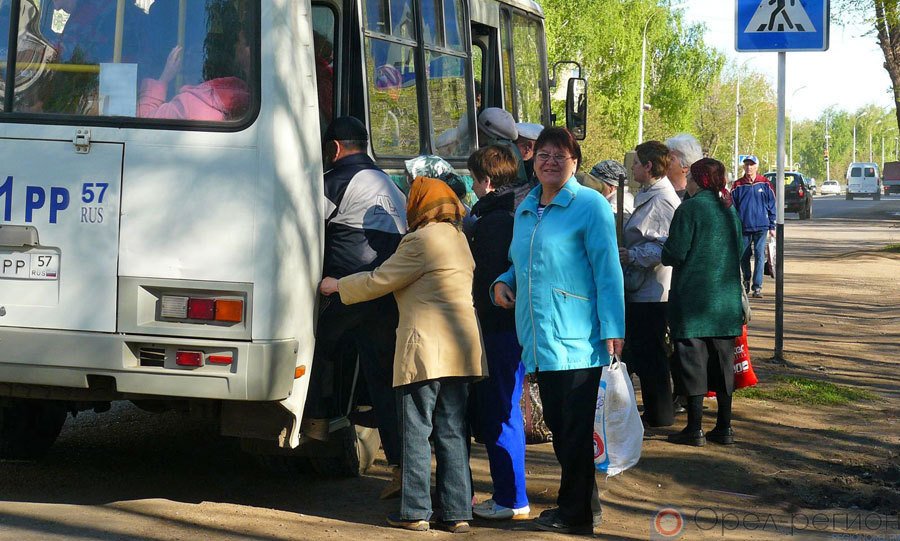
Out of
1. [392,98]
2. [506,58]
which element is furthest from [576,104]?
[392,98]

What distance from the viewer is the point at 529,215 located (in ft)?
19.2

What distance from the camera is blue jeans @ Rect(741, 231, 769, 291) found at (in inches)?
612

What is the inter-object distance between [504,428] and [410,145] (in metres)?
1.80

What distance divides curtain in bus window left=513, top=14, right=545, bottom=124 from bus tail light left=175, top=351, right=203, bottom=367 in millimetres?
4861

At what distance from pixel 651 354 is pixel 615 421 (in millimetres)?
2552

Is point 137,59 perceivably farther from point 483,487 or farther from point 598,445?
point 483,487

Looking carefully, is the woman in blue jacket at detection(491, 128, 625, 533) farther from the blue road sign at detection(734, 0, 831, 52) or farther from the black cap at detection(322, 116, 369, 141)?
the blue road sign at detection(734, 0, 831, 52)

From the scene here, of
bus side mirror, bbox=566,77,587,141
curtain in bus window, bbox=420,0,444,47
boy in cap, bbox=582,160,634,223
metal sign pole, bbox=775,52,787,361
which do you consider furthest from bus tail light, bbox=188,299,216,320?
metal sign pole, bbox=775,52,787,361

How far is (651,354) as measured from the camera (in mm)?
8297

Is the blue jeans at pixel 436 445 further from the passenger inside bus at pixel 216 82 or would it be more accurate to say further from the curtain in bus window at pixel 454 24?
the curtain in bus window at pixel 454 24

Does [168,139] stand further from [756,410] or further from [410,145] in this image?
[756,410]

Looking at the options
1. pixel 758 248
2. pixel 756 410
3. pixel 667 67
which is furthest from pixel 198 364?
pixel 667 67

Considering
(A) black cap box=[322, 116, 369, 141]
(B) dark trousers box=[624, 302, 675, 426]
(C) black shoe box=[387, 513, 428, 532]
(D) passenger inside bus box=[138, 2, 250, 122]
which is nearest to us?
(D) passenger inside bus box=[138, 2, 250, 122]

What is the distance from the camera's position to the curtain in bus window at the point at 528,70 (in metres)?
9.79
